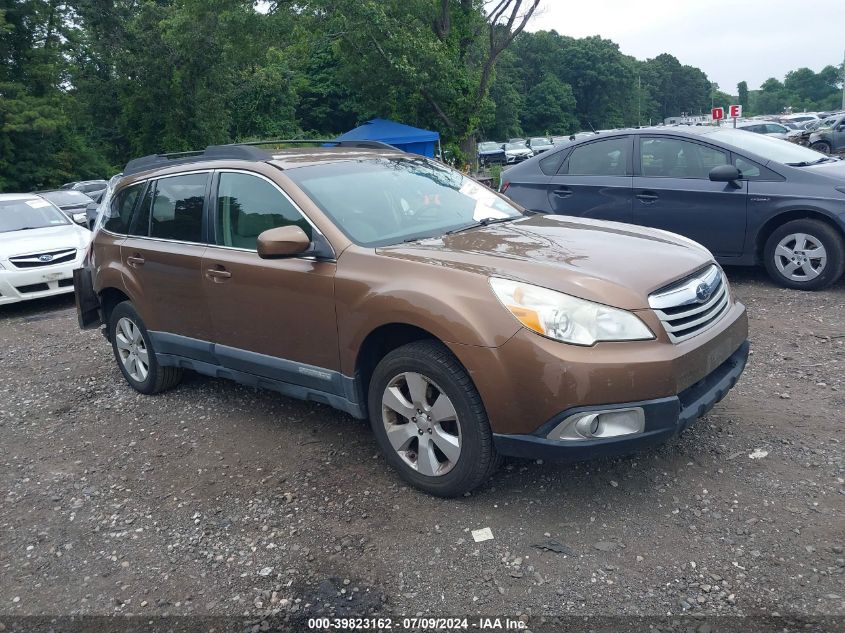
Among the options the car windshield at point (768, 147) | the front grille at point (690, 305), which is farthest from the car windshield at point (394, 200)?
the car windshield at point (768, 147)

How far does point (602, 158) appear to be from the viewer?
7758 mm

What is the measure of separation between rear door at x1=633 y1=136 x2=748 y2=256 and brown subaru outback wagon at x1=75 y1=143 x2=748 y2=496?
2994mm

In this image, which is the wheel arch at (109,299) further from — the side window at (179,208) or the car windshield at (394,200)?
the car windshield at (394,200)

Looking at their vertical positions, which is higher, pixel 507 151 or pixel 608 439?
pixel 507 151

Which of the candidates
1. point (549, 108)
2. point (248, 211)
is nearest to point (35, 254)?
point (248, 211)

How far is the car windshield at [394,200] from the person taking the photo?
158 inches

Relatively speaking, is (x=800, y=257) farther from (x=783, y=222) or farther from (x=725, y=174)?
(x=725, y=174)

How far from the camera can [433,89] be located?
20.6m

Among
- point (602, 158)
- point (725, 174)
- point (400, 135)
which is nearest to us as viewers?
point (725, 174)

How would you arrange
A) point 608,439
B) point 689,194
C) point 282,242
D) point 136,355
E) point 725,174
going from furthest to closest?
point 689,194
point 725,174
point 136,355
point 282,242
point 608,439

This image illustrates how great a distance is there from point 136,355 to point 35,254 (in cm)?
482

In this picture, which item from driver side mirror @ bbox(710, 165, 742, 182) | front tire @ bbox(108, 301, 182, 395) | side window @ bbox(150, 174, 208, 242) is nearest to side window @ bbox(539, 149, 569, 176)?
driver side mirror @ bbox(710, 165, 742, 182)

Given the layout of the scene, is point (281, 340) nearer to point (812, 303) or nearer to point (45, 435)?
point (45, 435)

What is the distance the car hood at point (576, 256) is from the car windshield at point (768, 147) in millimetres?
3471
